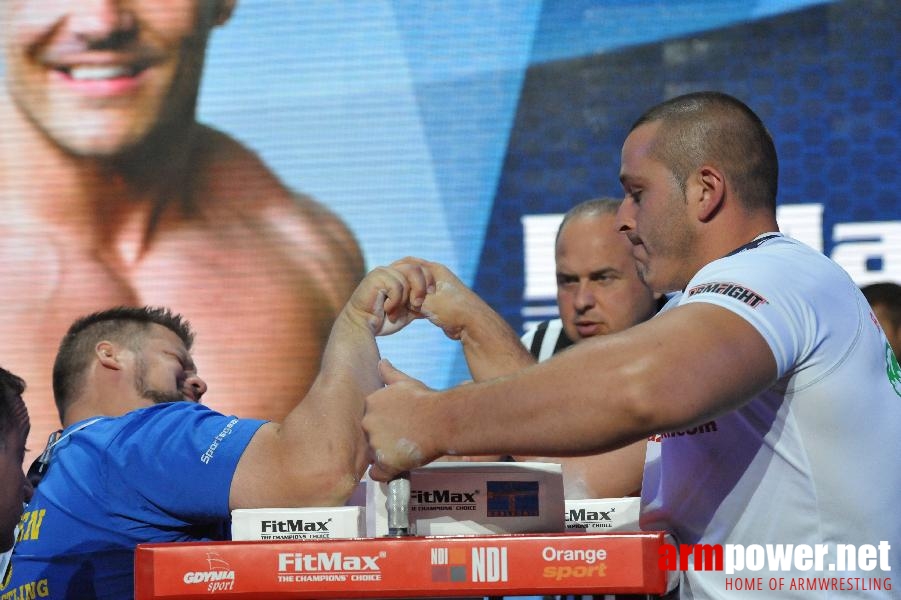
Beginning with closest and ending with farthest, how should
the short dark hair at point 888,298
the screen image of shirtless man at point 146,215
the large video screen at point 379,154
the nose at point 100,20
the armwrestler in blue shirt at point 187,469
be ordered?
1. the armwrestler in blue shirt at point 187,469
2. the short dark hair at point 888,298
3. the large video screen at point 379,154
4. the screen image of shirtless man at point 146,215
5. the nose at point 100,20

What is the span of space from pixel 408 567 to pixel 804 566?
0.53 metres

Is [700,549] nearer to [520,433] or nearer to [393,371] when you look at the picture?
[520,433]

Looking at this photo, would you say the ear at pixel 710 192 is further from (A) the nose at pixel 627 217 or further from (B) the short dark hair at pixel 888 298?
(B) the short dark hair at pixel 888 298

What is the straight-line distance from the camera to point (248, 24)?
4.95m

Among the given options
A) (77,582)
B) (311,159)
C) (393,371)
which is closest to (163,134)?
(311,159)

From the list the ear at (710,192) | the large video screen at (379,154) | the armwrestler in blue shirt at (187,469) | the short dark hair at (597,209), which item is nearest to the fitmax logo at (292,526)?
the armwrestler in blue shirt at (187,469)

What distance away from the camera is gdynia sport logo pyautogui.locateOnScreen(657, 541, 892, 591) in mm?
1445

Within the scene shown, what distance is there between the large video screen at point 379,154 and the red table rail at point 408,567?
10.7ft

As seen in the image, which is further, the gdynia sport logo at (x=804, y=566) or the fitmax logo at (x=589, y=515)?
the fitmax logo at (x=589, y=515)

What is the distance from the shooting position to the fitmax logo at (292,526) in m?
1.59

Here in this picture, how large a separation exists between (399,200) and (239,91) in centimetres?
90

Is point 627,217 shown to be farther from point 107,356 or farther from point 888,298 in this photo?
point 888,298

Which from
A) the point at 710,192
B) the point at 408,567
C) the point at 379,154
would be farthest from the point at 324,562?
the point at 379,154

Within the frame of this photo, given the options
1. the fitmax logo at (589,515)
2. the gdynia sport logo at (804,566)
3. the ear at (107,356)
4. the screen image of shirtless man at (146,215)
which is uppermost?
the screen image of shirtless man at (146,215)
